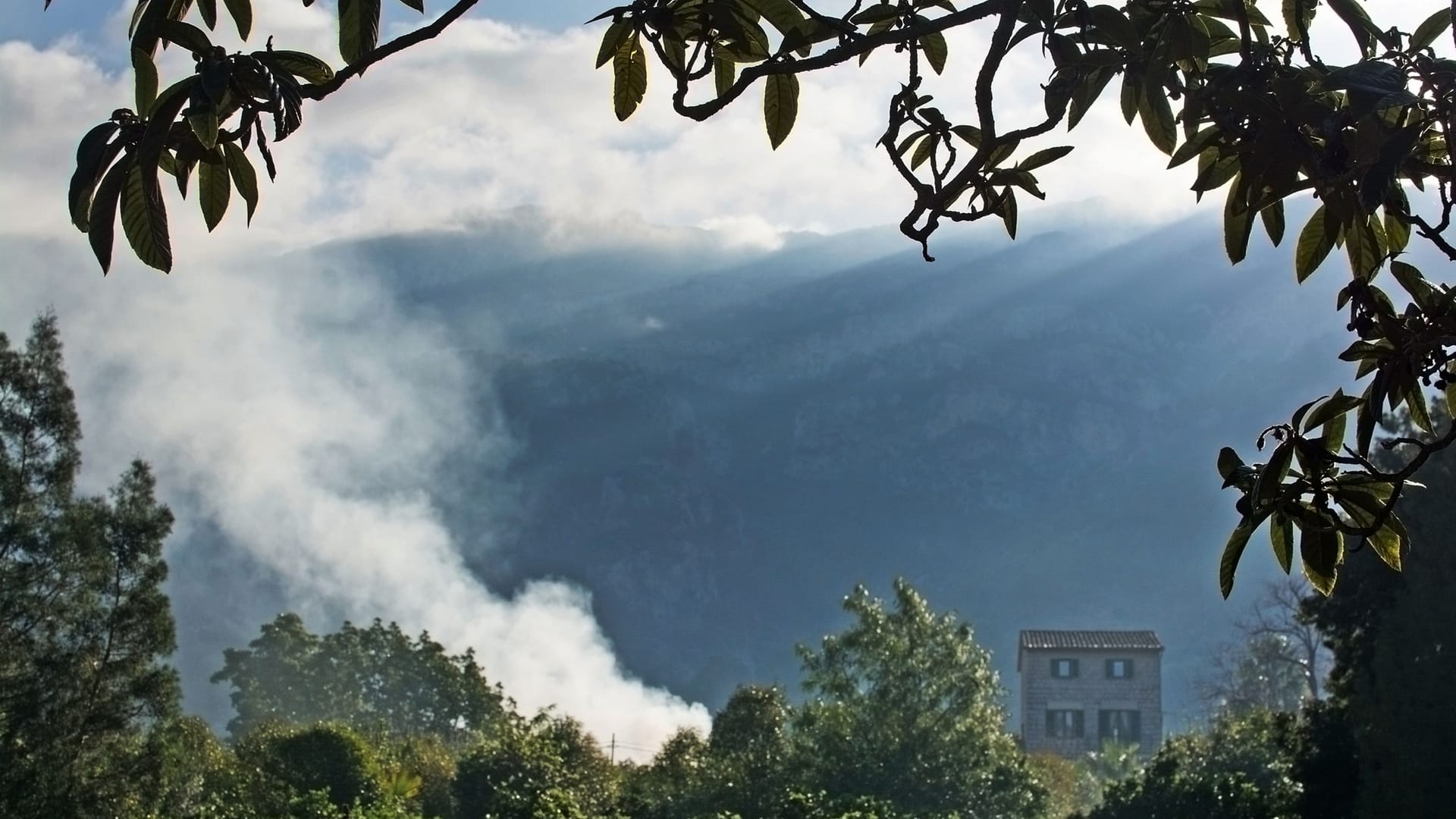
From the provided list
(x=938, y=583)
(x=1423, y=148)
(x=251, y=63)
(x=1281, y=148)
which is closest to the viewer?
(x=251, y=63)

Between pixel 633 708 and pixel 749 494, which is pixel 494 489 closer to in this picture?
pixel 749 494

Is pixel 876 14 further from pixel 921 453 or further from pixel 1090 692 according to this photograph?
pixel 921 453

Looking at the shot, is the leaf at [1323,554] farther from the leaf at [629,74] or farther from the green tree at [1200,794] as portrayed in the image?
the green tree at [1200,794]

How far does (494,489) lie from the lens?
155125 mm

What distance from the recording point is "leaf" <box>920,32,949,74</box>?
188 cm

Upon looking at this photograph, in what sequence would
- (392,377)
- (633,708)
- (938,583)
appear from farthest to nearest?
(392,377) < (938,583) < (633,708)

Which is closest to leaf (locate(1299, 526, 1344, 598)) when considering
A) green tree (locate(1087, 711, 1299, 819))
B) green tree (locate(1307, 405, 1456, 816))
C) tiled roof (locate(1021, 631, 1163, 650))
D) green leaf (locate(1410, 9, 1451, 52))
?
green leaf (locate(1410, 9, 1451, 52))

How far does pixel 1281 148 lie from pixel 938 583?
439 feet

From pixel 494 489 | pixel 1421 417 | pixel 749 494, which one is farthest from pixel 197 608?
pixel 1421 417

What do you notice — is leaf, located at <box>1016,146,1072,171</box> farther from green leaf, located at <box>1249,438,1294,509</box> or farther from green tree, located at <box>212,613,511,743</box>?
green tree, located at <box>212,613,511,743</box>

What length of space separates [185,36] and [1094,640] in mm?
68466

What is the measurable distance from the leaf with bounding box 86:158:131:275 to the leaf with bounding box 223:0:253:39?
0.80ft

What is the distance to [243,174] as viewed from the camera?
59.5 inches

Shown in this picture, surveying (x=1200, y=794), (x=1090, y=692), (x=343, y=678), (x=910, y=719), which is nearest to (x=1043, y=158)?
(x=1200, y=794)
